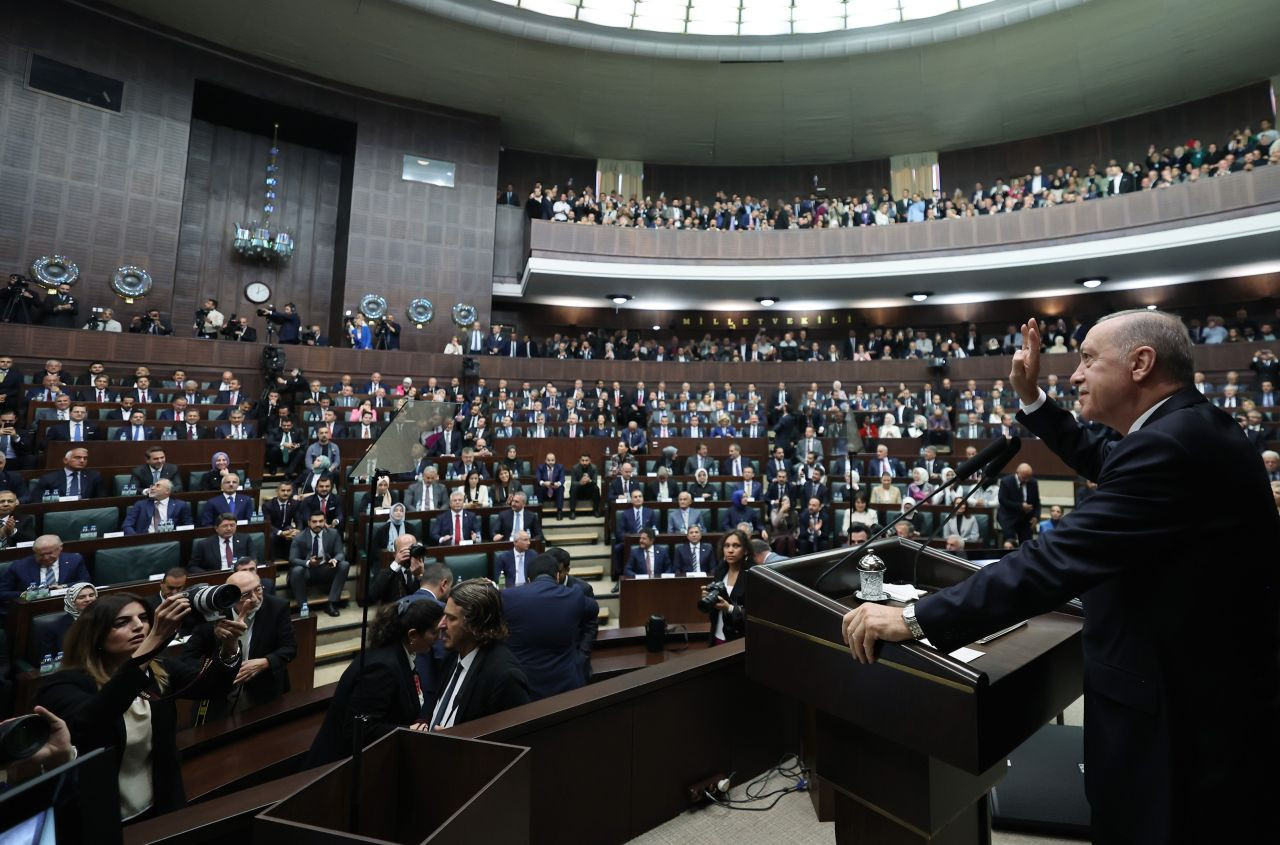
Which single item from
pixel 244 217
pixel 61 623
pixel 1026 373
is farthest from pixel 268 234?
pixel 1026 373

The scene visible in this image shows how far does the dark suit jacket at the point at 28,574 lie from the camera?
348 cm

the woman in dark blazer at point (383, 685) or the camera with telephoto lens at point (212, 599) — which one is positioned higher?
the camera with telephoto lens at point (212, 599)

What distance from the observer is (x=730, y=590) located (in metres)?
3.38

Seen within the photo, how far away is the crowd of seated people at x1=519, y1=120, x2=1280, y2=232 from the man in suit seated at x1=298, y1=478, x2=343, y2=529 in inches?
358

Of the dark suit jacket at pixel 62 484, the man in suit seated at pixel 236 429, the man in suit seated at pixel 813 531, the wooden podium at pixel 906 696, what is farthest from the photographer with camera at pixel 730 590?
the man in suit seated at pixel 236 429

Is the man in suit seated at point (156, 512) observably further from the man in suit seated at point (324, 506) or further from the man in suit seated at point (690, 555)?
the man in suit seated at point (690, 555)

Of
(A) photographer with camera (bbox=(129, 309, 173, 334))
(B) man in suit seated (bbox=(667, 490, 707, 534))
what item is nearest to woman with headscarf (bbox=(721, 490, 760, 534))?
(B) man in suit seated (bbox=(667, 490, 707, 534))

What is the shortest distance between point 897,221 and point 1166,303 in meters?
5.49

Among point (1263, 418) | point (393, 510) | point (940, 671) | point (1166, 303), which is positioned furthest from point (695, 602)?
point (1166, 303)

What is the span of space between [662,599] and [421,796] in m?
3.39

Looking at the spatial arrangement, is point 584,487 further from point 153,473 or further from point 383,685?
point 383,685

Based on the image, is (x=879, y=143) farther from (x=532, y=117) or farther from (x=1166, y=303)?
(x=532, y=117)

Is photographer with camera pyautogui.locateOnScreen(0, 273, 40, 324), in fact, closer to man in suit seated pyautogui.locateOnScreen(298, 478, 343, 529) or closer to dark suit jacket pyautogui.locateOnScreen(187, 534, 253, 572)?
man in suit seated pyautogui.locateOnScreen(298, 478, 343, 529)

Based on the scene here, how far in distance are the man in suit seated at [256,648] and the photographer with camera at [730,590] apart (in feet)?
6.70
